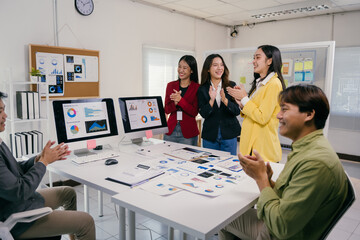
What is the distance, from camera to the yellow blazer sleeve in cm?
215

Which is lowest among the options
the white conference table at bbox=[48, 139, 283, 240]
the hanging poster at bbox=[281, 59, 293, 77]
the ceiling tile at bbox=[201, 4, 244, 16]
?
the white conference table at bbox=[48, 139, 283, 240]

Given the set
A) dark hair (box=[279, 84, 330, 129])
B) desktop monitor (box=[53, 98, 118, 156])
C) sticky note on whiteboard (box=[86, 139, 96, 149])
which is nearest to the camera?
dark hair (box=[279, 84, 330, 129])

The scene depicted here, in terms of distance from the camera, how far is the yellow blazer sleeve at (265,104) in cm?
215

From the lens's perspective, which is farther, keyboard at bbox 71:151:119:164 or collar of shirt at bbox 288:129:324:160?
keyboard at bbox 71:151:119:164

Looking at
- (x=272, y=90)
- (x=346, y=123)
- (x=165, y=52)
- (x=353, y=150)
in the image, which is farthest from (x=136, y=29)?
(x=353, y=150)

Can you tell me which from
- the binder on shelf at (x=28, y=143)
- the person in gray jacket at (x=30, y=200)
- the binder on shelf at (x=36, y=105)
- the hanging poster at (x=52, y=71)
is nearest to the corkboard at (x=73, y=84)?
the hanging poster at (x=52, y=71)

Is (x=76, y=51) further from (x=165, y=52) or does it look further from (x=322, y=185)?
(x=322, y=185)

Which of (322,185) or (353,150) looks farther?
(353,150)

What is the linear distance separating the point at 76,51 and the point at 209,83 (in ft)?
6.25

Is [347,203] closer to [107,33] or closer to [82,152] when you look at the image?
[82,152]

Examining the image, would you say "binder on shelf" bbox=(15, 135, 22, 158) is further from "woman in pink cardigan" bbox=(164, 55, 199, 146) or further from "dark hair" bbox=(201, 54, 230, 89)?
"dark hair" bbox=(201, 54, 230, 89)

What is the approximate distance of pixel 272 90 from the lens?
2.15 meters

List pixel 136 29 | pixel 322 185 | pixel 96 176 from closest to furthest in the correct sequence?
pixel 322 185 < pixel 96 176 < pixel 136 29

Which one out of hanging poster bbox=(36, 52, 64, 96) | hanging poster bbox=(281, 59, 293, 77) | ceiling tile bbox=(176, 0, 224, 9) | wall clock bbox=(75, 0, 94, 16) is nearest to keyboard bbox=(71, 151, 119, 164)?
hanging poster bbox=(36, 52, 64, 96)
